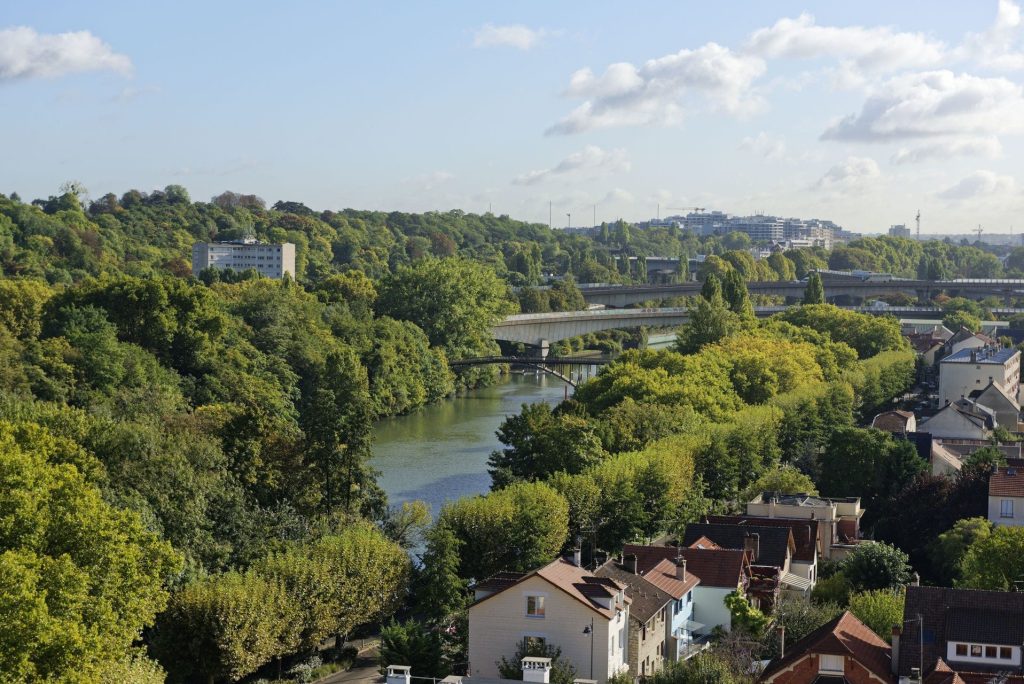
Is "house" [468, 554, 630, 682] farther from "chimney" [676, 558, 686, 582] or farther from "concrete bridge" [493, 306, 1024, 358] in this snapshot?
"concrete bridge" [493, 306, 1024, 358]

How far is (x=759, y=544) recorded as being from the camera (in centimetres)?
3231

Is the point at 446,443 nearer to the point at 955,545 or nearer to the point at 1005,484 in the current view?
the point at 1005,484

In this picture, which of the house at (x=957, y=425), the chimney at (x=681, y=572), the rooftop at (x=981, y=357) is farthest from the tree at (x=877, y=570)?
the rooftop at (x=981, y=357)

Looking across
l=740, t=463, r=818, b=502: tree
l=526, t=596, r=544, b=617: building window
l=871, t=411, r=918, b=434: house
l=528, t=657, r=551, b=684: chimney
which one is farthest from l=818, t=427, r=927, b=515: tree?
l=528, t=657, r=551, b=684: chimney

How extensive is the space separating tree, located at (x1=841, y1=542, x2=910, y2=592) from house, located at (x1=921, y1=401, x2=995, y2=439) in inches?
778

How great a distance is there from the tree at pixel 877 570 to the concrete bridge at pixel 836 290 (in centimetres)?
7547

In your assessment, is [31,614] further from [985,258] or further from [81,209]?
[985,258]

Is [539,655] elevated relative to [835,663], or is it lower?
lower

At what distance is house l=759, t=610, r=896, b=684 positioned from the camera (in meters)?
21.6

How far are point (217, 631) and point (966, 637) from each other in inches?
470

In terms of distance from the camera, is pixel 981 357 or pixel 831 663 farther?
pixel 981 357

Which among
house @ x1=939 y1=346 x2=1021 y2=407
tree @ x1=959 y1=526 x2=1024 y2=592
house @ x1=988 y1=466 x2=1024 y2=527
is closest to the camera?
tree @ x1=959 y1=526 x2=1024 y2=592

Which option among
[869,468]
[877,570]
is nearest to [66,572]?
[877,570]

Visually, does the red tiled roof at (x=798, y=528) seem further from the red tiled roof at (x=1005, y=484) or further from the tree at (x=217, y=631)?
the tree at (x=217, y=631)
